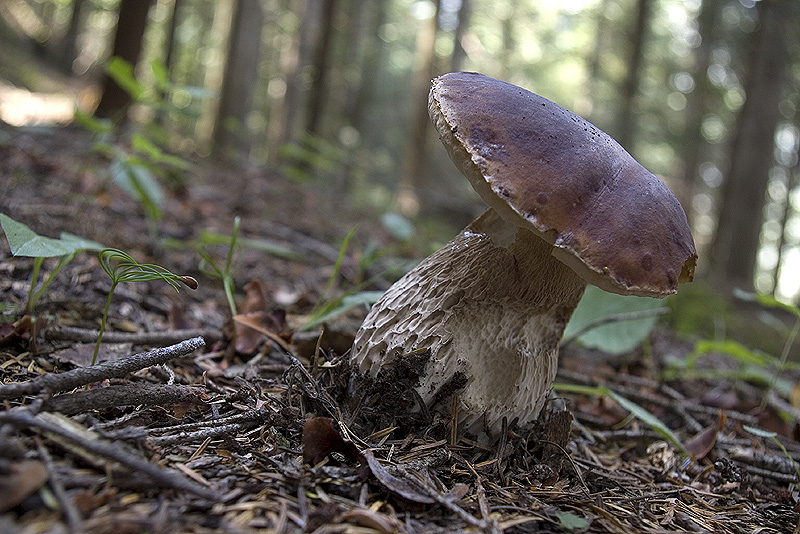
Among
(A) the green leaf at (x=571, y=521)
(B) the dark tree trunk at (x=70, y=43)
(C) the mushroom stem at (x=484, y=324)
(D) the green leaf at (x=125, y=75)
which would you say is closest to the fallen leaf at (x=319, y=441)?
(C) the mushroom stem at (x=484, y=324)

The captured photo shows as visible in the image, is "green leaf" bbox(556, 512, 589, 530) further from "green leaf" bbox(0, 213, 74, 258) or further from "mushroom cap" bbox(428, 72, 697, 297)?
"green leaf" bbox(0, 213, 74, 258)

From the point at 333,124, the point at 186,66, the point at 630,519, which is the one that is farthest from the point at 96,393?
the point at 186,66

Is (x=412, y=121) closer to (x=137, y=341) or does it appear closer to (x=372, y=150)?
(x=137, y=341)

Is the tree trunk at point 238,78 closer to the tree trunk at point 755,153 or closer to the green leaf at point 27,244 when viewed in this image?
the green leaf at point 27,244

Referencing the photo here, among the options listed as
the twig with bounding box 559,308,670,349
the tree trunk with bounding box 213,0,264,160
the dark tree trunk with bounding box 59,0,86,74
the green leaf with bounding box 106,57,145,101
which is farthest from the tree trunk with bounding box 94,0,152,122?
the dark tree trunk with bounding box 59,0,86,74

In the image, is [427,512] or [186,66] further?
[186,66]

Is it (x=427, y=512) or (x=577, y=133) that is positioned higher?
(x=577, y=133)
